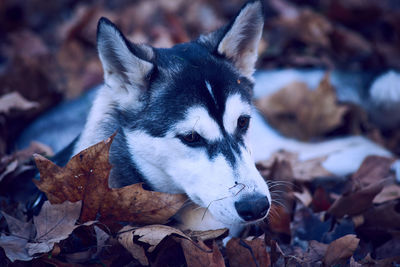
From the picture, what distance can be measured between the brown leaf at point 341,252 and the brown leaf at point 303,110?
2006mm

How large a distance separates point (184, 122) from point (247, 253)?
2.61 ft

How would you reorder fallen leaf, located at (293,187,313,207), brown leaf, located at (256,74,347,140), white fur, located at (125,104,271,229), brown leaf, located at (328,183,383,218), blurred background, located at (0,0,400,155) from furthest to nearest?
blurred background, located at (0,0,400,155) → brown leaf, located at (256,74,347,140) → fallen leaf, located at (293,187,313,207) → brown leaf, located at (328,183,383,218) → white fur, located at (125,104,271,229)

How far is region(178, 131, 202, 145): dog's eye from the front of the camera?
224 cm

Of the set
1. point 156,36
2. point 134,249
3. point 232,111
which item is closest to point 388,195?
point 232,111

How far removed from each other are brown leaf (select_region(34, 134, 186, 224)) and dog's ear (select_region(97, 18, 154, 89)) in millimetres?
503

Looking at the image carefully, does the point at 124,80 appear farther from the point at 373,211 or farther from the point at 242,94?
the point at 373,211

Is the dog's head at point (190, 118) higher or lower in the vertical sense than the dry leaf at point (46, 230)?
higher

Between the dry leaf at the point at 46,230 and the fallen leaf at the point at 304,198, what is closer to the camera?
the dry leaf at the point at 46,230

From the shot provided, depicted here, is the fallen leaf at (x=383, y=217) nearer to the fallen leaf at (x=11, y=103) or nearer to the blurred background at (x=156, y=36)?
the blurred background at (x=156, y=36)

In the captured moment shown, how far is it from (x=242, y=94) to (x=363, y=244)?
3.95 ft

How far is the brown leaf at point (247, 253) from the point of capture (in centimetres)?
201

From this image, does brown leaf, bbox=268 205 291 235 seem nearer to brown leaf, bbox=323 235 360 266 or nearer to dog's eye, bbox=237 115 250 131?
brown leaf, bbox=323 235 360 266

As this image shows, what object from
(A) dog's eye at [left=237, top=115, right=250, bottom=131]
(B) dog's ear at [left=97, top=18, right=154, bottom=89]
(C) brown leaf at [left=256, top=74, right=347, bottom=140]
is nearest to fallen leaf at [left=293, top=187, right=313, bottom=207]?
(A) dog's eye at [left=237, top=115, right=250, bottom=131]

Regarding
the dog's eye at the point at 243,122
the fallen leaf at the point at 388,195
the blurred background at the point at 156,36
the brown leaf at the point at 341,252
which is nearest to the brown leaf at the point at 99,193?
the dog's eye at the point at 243,122
